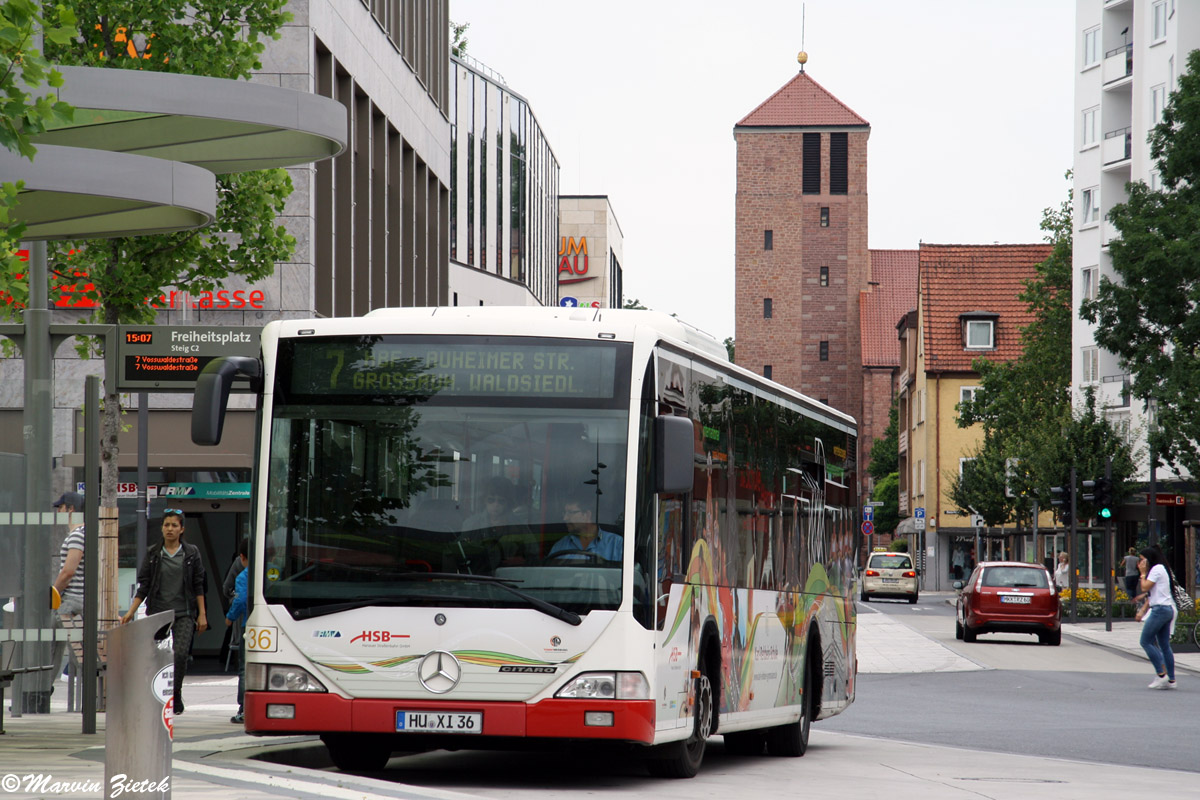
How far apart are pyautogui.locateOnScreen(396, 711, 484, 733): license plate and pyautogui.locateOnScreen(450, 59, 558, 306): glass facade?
55.3 meters

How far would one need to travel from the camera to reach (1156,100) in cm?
5756

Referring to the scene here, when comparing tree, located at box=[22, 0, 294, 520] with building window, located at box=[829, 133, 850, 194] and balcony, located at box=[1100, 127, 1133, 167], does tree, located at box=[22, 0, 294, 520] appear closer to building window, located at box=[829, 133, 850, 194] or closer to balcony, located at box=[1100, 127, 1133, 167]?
balcony, located at box=[1100, 127, 1133, 167]

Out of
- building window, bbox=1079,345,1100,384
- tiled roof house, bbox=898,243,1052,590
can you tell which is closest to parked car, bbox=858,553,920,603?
building window, bbox=1079,345,1100,384

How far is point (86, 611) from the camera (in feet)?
43.0

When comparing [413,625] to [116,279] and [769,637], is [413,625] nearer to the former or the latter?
[769,637]

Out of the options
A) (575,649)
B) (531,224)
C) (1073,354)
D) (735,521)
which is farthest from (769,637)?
(531,224)

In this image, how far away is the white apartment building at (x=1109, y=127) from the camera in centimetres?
5791

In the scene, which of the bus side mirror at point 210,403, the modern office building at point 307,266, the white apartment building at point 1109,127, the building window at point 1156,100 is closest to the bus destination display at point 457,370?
the bus side mirror at point 210,403

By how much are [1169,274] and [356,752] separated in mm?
29704

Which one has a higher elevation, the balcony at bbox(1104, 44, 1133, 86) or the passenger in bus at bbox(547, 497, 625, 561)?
the balcony at bbox(1104, 44, 1133, 86)

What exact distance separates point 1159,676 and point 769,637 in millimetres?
12411

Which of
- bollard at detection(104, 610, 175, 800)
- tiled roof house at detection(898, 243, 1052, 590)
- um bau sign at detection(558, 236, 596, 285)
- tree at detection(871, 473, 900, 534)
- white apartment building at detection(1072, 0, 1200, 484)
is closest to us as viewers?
bollard at detection(104, 610, 175, 800)

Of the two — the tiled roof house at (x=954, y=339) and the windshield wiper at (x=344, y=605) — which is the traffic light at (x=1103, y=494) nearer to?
the windshield wiper at (x=344, y=605)

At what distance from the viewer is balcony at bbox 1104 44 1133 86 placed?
204 feet
